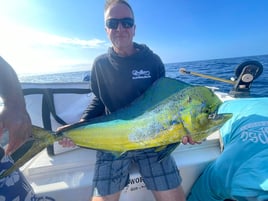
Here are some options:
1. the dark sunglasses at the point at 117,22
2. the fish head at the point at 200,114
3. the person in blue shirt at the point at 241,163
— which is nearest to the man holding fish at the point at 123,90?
the dark sunglasses at the point at 117,22

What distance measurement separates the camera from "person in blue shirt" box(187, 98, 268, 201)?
1.36m

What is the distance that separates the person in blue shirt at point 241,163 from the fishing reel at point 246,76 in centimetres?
153

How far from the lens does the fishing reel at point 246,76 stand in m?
3.34

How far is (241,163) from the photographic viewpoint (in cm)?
150

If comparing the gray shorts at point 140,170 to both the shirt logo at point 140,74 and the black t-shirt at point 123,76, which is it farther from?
the shirt logo at point 140,74

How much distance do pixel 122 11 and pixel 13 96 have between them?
3.73 feet

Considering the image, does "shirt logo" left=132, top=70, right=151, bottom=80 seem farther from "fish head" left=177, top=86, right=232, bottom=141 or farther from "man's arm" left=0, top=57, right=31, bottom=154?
"man's arm" left=0, top=57, right=31, bottom=154

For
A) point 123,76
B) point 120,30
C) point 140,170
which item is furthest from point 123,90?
point 140,170

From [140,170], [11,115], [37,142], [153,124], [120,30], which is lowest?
[140,170]

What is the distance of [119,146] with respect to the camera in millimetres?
1346

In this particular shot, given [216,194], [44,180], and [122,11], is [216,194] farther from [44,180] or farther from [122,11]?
[122,11]

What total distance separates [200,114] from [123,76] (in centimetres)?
89

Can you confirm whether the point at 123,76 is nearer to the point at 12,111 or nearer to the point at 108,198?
the point at 108,198

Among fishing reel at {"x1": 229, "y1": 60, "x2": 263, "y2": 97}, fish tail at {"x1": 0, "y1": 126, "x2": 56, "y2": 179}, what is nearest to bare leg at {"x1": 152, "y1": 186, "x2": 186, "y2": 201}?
fish tail at {"x1": 0, "y1": 126, "x2": 56, "y2": 179}
